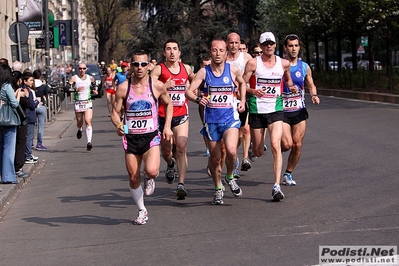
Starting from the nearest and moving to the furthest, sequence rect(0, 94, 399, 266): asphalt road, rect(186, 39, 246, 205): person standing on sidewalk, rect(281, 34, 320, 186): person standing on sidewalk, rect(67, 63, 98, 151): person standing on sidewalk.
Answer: rect(0, 94, 399, 266): asphalt road → rect(186, 39, 246, 205): person standing on sidewalk → rect(281, 34, 320, 186): person standing on sidewalk → rect(67, 63, 98, 151): person standing on sidewalk

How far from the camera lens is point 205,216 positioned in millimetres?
9438

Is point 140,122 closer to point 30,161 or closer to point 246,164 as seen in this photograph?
point 246,164

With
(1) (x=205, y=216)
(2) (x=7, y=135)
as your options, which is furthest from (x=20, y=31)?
(1) (x=205, y=216)

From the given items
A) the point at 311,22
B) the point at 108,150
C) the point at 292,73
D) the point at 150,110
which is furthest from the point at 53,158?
the point at 311,22

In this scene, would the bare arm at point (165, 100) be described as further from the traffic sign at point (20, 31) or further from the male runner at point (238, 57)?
the traffic sign at point (20, 31)

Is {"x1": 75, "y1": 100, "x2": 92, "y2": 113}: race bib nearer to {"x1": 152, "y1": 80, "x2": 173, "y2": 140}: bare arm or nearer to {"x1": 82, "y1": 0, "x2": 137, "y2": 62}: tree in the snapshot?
{"x1": 152, "y1": 80, "x2": 173, "y2": 140}: bare arm

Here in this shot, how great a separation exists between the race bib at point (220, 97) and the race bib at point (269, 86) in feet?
1.97

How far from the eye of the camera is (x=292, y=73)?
37.1 ft

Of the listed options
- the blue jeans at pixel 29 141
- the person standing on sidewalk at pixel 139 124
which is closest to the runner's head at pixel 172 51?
the person standing on sidewalk at pixel 139 124

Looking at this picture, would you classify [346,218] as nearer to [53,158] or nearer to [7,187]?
[7,187]

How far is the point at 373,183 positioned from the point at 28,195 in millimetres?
4806

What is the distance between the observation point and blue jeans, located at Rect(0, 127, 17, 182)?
12.7 metres

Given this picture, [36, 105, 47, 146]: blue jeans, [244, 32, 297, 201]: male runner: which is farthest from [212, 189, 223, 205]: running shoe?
[36, 105, 47, 146]: blue jeans

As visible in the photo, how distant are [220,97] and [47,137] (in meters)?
12.5
